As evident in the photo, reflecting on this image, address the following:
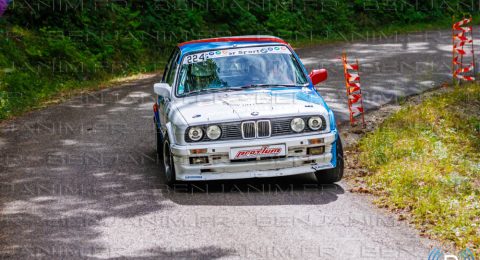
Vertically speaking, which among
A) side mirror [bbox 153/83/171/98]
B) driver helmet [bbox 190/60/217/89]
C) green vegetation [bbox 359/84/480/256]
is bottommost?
green vegetation [bbox 359/84/480/256]

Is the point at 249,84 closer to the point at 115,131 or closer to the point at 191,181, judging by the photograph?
the point at 191,181

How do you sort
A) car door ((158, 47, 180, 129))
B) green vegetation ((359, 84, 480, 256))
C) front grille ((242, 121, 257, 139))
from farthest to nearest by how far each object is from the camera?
car door ((158, 47, 180, 129)) < front grille ((242, 121, 257, 139)) < green vegetation ((359, 84, 480, 256))

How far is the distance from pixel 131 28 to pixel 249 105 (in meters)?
15.0

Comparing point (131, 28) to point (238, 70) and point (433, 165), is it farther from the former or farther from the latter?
point (433, 165)

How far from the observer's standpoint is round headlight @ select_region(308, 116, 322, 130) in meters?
8.80

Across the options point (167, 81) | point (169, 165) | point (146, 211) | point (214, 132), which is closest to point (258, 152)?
point (214, 132)

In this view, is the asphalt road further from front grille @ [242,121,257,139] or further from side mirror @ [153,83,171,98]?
side mirror @ [153,83,171,98]

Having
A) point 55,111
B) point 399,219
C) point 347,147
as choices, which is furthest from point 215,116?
point 55,111

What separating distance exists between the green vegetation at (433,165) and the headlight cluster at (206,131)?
2076mm

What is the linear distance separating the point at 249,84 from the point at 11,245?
3820 mm

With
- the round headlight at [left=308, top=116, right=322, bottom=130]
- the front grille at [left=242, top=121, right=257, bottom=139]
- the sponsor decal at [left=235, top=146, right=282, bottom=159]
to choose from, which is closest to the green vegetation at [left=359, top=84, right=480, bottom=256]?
the round headlight at [left=308, top=116, right=322, bottom=130]

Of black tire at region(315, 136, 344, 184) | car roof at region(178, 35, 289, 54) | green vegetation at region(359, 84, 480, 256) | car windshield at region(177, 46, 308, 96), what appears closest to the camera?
green vegetation at region(359, 84, 480, 256)

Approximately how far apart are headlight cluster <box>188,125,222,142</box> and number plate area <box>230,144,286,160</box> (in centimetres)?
28

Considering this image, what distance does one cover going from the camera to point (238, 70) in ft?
32.5
